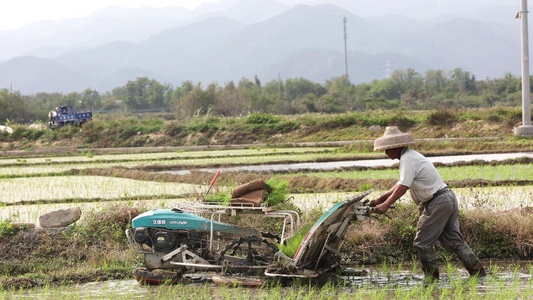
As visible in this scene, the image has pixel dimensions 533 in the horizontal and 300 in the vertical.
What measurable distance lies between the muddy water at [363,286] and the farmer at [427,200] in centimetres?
23

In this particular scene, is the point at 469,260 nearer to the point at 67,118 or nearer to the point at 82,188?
the point at 82,188

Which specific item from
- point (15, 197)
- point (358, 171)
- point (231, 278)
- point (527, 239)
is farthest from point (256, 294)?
point (358, 171)

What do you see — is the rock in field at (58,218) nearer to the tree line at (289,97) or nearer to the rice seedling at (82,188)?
the rice seedling at (82,188)

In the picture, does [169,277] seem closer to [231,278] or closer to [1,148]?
[231,278]

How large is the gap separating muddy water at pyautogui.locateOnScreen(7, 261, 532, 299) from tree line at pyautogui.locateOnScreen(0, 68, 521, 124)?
3446 centimetres

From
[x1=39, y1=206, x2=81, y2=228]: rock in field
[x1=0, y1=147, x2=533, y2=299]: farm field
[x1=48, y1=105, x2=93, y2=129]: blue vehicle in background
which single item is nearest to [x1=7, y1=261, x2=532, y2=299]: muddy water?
[x1=0, y1=147, x2=533, y2=299]: farm field

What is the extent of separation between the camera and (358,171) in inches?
657

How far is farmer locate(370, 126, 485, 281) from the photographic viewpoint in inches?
235

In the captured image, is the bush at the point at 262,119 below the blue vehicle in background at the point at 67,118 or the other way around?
below

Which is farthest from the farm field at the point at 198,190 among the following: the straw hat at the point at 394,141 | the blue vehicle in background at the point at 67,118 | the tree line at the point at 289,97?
the tree line at the point at 289,97

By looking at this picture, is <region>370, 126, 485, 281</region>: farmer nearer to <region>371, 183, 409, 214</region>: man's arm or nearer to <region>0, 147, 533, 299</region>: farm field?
<region>371, 183, 409, 214</region>: man's arm

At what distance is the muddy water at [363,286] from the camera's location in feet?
19.7

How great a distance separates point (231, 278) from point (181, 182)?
9.67 metres

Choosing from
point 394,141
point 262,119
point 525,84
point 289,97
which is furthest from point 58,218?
point 289,97
